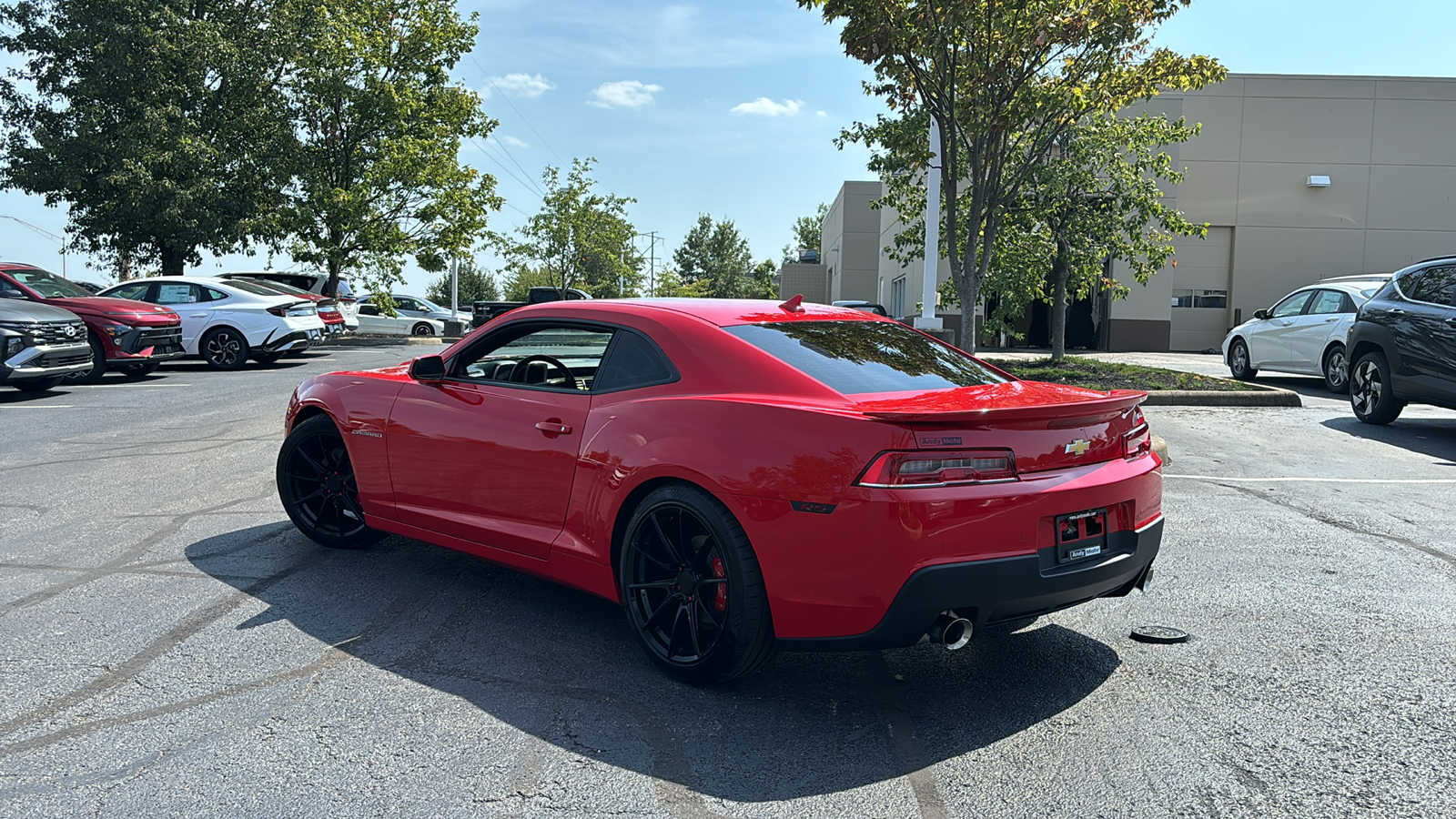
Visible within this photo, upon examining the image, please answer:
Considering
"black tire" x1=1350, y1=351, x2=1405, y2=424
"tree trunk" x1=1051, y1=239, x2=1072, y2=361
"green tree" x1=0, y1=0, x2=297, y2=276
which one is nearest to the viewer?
"black tire" x1=1350, y1=351, x2=1405, y2=424

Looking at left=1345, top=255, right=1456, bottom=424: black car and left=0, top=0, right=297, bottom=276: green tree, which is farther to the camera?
left=0, top=0, right=297, bottom=276: green tree

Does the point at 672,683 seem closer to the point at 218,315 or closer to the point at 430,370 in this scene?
the point at 430,370

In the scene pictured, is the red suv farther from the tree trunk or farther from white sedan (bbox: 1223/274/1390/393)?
white sedan (bbox: 1223/274/1390/393)

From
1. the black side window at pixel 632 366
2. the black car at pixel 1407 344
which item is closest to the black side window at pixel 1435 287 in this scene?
the black car at pixel 1407 344

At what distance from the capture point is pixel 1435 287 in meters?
10.3

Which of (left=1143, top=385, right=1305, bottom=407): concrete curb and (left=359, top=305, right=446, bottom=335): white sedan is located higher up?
(left=359, top=305, right=446, bottom=335): white sedan

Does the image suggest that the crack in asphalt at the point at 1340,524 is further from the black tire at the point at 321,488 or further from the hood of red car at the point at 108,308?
the hood of red car at the point at 108,308

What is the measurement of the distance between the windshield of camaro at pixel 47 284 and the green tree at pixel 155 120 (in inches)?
421

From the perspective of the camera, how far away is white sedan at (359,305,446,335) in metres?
36.7

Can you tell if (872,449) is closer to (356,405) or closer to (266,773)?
(266,773)

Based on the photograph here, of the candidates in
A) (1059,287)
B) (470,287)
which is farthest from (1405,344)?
(470,287)

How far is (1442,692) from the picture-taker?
3.77m

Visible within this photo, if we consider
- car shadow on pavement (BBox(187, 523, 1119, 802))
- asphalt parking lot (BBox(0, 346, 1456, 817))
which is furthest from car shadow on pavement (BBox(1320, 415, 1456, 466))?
car shadow on pavement (BBox(187, 523, 1119, 802))

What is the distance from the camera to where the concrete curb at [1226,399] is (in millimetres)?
12992
